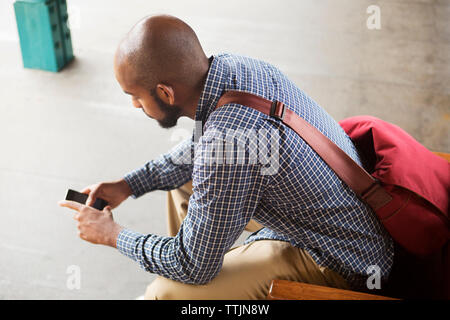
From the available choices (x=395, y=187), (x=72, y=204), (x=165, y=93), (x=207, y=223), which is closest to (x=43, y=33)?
(x=72, y=204)

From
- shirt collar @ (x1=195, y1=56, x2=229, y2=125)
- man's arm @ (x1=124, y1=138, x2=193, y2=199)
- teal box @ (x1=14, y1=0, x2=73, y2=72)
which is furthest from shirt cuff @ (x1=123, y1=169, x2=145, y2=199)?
teal box @ (x1=14, y1=0, x2=73, y2=72)

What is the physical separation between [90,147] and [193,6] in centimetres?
234

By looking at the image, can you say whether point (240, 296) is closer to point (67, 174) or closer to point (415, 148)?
point (415, 148)

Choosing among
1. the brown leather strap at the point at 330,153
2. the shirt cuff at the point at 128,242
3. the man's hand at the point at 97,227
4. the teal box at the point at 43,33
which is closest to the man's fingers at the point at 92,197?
the man's hand at the point at 97,227

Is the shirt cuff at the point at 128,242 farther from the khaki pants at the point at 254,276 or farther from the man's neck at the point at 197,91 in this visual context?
the man's neck at the point at 197,91

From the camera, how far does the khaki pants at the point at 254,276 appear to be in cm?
174

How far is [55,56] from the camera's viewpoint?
393 centimetres

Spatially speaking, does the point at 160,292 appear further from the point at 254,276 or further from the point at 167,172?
the point at 167,172

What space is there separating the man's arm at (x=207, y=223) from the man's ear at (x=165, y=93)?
0.21 meters

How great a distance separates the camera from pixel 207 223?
5.07ft

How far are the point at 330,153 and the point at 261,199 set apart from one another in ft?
0.90

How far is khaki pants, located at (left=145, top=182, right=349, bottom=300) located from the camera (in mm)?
1737

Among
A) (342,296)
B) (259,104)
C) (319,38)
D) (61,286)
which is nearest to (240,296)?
(342,296)

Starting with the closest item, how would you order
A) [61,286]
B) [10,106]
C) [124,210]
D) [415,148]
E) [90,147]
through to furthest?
[415,148]
[61,286]
[124,210]
[90,147]
[10,106]
